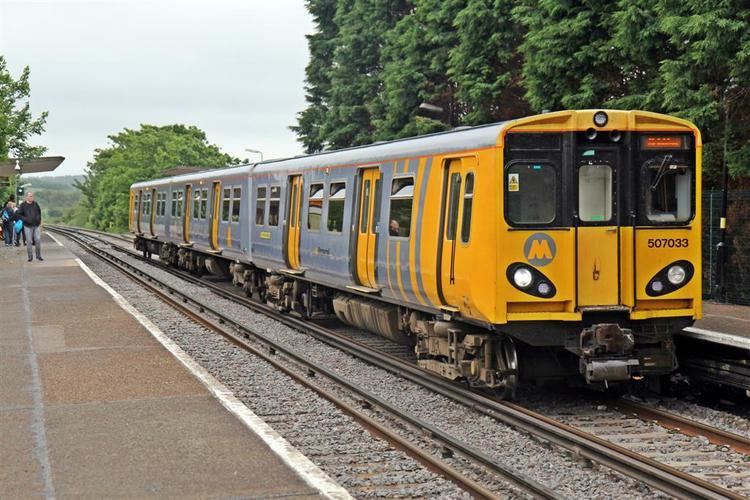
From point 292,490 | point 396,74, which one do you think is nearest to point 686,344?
point 292,490

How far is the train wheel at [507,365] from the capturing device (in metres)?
10.0

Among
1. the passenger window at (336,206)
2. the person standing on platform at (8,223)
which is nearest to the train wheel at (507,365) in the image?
the passenger window at (336,206)

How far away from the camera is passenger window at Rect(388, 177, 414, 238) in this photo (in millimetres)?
12008

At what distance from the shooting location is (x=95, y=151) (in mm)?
126750

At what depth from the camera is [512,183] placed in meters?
9.78

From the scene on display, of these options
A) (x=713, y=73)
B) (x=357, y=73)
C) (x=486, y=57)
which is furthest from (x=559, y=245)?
(x=357, y=73)

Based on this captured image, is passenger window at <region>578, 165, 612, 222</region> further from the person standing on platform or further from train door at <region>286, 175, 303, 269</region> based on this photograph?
the person standing on platform

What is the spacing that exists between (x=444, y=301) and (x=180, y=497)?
4.87m

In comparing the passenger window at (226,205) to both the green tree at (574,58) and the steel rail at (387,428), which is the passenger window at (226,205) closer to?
the steel rail at (387,428)

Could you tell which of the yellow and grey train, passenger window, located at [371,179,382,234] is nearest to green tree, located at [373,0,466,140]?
passenger window, located at [371,179,382,234]

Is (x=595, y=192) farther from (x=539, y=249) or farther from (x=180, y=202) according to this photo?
(x=180, y=202)

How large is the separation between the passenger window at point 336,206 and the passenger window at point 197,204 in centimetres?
1179

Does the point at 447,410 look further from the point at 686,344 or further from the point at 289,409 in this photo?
the point at 686,344

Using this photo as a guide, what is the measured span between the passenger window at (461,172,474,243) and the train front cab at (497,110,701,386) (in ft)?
1.79
